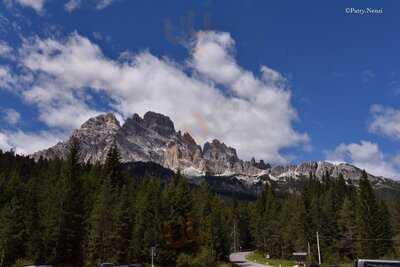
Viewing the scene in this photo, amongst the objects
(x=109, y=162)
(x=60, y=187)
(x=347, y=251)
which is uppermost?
(x=109, y=162)

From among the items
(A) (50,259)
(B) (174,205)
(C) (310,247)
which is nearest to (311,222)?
(C) (310,247)

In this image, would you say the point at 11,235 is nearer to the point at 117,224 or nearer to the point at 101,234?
the point at 101,234

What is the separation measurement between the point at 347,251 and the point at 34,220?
74986 mm

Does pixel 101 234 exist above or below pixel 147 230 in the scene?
below

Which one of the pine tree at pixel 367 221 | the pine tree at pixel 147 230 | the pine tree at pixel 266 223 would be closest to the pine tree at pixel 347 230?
the pine tree at pixel 367 221

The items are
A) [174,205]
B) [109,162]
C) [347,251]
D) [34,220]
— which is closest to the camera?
[34,220]

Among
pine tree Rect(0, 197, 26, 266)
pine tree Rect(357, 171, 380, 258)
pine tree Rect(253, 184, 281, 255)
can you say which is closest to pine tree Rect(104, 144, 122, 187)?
pine tree Rect(0, 197, 26, 266)

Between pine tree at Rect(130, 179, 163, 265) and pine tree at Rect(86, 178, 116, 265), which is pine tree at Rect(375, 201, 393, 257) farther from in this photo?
pine tree at Rect(86, 178, 116, 265)

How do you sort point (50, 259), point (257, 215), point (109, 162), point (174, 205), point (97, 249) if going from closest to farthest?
1. point (50, 259)
2. point (97, 249)
3. point (174, 205)
4. point (109, 162)
5. point (257, 215)

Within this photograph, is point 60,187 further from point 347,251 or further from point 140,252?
point 347,251

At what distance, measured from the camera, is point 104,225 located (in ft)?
208

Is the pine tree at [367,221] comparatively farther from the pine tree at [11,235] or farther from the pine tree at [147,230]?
the pine tree at [11,235]

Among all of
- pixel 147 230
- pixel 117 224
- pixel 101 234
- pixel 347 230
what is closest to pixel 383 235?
pixel 347 230

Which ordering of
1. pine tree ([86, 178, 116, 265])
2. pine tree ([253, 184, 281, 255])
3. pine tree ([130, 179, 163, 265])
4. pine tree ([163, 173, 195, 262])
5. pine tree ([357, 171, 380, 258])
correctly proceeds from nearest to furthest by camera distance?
pine tree ([86, 178, 116, 265]) < pine tree ([130, 179, 163, 265]) < pine tree ([163, 173, 195, 262]) < pine tree ([357, 171, 380, 258]) < pine tree ([253, 184, 281, 255])
